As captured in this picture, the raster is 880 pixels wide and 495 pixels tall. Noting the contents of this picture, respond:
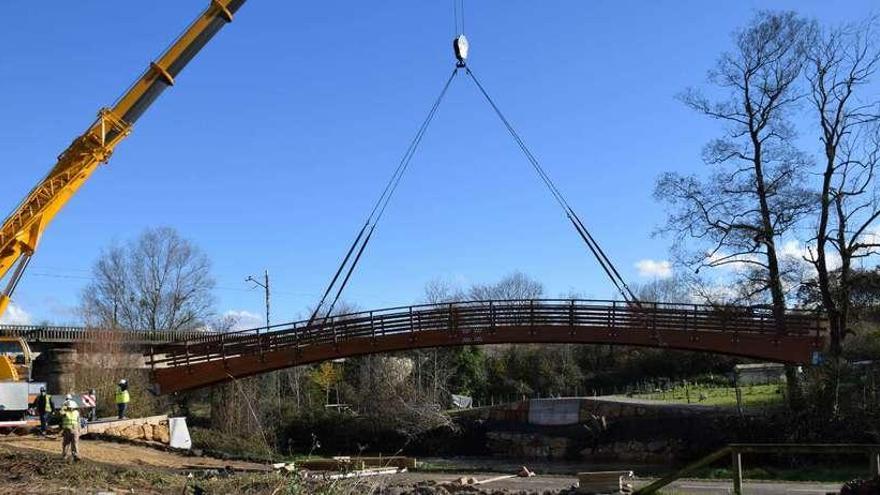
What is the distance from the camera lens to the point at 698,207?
33.5m

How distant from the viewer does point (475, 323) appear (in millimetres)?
35219

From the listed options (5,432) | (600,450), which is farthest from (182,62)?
(600,450)

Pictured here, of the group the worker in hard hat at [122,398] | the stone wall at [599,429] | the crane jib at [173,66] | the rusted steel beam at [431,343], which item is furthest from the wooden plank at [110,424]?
the stone wall at [599,429]

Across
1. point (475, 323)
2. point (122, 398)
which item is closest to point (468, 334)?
point (475, 323)

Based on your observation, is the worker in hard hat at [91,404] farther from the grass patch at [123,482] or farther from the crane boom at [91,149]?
the grass patch at [123,482]

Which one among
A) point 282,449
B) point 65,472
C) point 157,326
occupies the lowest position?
point 282,449

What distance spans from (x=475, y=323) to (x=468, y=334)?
55cm

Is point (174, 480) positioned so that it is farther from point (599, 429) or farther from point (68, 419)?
point (599, 429)

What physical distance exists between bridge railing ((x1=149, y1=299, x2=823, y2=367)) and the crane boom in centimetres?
1197

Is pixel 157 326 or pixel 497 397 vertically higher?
pixel 157 326

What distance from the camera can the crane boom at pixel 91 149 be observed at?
958 inches

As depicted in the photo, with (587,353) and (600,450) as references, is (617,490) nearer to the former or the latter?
(600,450)

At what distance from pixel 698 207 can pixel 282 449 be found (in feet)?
81.2

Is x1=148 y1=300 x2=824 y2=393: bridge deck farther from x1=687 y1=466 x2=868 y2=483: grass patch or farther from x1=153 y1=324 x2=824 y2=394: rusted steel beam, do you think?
x1=687 y1=466 x2=868 y2=483: grass patch
